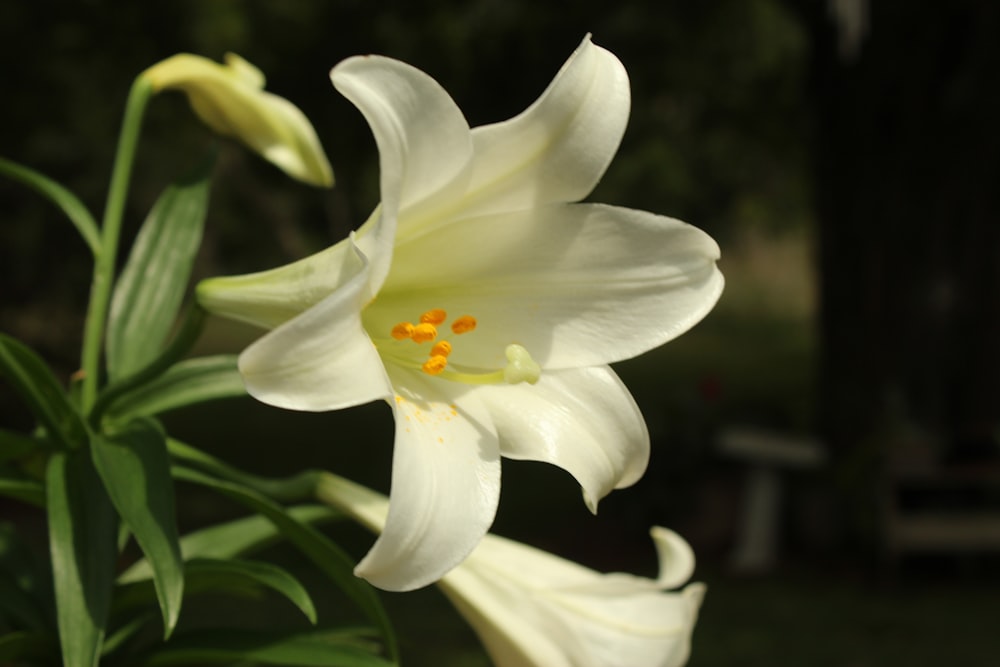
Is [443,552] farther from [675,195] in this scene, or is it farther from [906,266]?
[675,195]

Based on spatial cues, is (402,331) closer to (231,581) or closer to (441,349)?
(441,349)

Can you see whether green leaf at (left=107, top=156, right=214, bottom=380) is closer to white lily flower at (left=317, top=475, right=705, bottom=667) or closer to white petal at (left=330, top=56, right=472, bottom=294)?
white lily flower at (left=317, top=475, right=705, bottom=667)

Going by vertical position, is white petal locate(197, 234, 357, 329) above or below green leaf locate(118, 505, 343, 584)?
above

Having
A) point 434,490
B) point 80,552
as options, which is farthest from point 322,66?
point 434,490

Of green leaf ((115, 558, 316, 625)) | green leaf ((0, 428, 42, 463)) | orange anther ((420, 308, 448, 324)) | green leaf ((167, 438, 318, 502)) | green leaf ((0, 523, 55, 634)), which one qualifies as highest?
orange anther ((420, 308, 448, 324))

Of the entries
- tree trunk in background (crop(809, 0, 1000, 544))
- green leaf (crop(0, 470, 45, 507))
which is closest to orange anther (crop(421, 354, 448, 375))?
green leaf (crop(0, 470, 45, 507))

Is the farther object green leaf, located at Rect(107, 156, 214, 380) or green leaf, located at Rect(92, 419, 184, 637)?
green leaf, located at Rect(107, 156, 214, 380)

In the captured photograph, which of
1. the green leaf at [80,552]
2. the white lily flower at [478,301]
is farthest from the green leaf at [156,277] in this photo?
the white lily flower at [478,301]
